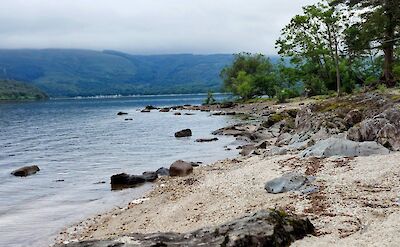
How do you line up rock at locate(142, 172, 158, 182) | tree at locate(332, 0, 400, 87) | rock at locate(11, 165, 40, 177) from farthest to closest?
tree at locate(332, 0, 400, 87) → rock at locate(11, 165, 40, 177) → rock at locate(142, 172, 158, 182)

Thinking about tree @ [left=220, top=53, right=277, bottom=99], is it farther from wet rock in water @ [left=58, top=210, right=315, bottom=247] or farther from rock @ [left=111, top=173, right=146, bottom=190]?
wet rock in water @ [left=58, top=210, right=315, bottom=247]

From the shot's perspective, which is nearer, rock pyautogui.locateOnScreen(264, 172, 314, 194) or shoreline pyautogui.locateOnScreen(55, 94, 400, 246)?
shoreline pyautogui.locateOnScreen(55, 94, 400, 246)

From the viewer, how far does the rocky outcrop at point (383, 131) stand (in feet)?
81.0

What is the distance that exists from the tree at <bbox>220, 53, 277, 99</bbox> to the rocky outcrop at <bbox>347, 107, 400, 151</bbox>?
105m

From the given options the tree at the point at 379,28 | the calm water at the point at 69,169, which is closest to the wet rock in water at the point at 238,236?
the calm water at the point at 69,169

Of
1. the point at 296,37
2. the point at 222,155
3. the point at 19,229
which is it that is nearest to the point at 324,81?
the point at 296,37

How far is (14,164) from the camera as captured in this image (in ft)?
142

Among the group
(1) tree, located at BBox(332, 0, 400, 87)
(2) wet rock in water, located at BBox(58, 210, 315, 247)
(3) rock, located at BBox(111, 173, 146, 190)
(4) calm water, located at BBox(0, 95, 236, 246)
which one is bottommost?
(4) calm water, located at BBox(0, 95, 236, 246)

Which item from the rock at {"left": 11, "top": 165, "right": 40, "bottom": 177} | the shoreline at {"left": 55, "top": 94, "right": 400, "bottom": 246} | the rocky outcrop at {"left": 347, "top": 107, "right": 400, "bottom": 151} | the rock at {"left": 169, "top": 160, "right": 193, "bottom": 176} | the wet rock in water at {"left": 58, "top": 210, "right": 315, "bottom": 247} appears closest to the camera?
the wet rock in water at {"left": 58, "top": 210, "right": 315, "bottom": 247}

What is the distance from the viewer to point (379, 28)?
62125 millimetres

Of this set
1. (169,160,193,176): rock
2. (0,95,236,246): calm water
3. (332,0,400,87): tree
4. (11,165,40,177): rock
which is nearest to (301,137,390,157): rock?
(169,160,193,176): rock

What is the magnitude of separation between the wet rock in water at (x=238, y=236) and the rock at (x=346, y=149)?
12590 millimetres

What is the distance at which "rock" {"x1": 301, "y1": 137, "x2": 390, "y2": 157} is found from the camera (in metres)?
23.7

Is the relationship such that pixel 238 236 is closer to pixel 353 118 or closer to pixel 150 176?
pixel 150 176
